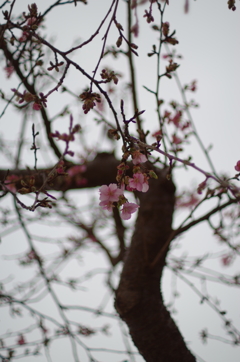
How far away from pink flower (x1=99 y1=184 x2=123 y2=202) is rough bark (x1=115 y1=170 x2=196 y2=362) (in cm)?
99

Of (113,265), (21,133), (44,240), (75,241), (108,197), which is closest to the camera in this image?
(108,197)

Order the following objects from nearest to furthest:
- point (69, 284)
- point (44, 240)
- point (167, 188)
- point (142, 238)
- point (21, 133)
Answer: point (142, 238), point (167, 188), point (69, 284), point (21, 133), point (44, 240)

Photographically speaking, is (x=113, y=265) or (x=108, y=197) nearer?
(x=108, y=197)

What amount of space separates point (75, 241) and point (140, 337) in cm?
251

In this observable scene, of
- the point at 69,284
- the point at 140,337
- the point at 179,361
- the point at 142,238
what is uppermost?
the point at 69,284

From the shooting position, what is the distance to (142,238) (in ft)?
6.95

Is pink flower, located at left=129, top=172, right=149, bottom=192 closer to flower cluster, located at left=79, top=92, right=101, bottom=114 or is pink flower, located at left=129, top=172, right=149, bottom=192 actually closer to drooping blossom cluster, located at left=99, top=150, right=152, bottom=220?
drooping blossom cluster, located at left=99, top=150, right=152, bottom=220

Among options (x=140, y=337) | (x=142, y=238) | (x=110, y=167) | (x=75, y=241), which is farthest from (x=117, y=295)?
(x=75, y=241)

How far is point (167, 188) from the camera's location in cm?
259

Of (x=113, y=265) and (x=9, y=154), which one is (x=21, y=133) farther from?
(x=113, y=265)

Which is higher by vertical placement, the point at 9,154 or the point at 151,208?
the point at 9,154

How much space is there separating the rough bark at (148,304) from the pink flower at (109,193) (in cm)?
99

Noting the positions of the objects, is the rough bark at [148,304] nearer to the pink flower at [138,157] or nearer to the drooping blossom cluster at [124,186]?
the drooping blossom cluster at [124,186]

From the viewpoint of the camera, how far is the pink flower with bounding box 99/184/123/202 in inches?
37.9
